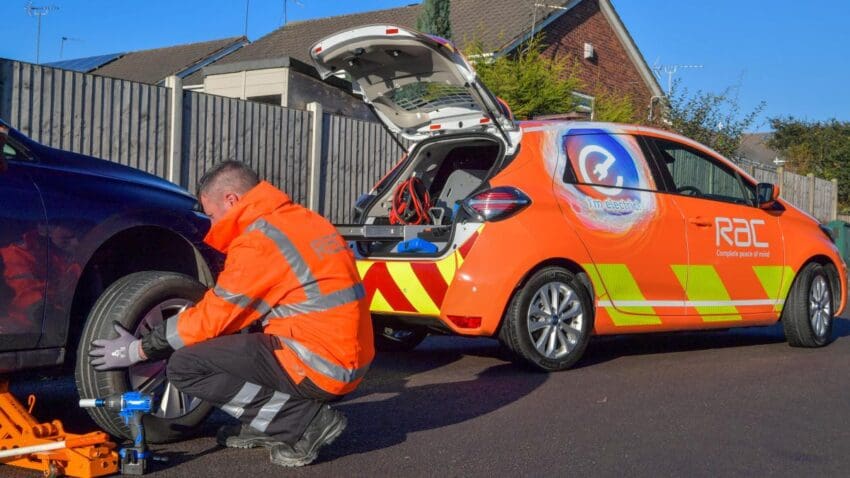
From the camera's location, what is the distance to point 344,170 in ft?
41.5

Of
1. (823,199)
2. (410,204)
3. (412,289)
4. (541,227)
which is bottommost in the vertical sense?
(412,289)

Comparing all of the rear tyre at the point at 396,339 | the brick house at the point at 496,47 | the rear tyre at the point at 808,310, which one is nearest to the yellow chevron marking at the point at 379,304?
the rear tyre at the point at 396,339

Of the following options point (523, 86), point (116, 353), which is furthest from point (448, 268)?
point (523, 86)

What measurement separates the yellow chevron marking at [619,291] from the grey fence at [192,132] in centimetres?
525

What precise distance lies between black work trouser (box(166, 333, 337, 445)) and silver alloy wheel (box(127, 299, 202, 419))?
0.92 ft

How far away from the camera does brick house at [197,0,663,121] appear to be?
16.1 m

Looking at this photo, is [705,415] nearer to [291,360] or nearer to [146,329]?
[291,360]

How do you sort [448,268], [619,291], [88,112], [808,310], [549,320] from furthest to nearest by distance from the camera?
1. [88,112]
2. [808,310]
3. [619,291]
4. [549,320]
5. [448,268]

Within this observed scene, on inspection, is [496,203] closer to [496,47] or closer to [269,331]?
[269,331]

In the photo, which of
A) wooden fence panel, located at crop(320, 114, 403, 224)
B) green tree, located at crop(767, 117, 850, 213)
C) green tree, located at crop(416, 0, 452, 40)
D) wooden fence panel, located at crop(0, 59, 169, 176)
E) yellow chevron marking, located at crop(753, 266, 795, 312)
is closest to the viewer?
yellow chevron marking, located at crop(753, 266, 795, 312)

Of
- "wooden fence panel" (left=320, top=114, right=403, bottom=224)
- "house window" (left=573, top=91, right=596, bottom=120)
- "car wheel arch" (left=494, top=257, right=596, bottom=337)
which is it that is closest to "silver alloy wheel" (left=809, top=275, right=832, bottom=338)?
"car wheel arch" (left=494, top=257, right=596, bottom=337)

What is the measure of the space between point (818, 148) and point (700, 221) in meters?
36.9

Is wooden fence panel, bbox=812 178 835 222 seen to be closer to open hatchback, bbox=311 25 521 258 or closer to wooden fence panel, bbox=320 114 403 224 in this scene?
wooden fence panel, bbox=320 114 403 224

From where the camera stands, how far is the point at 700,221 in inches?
289
